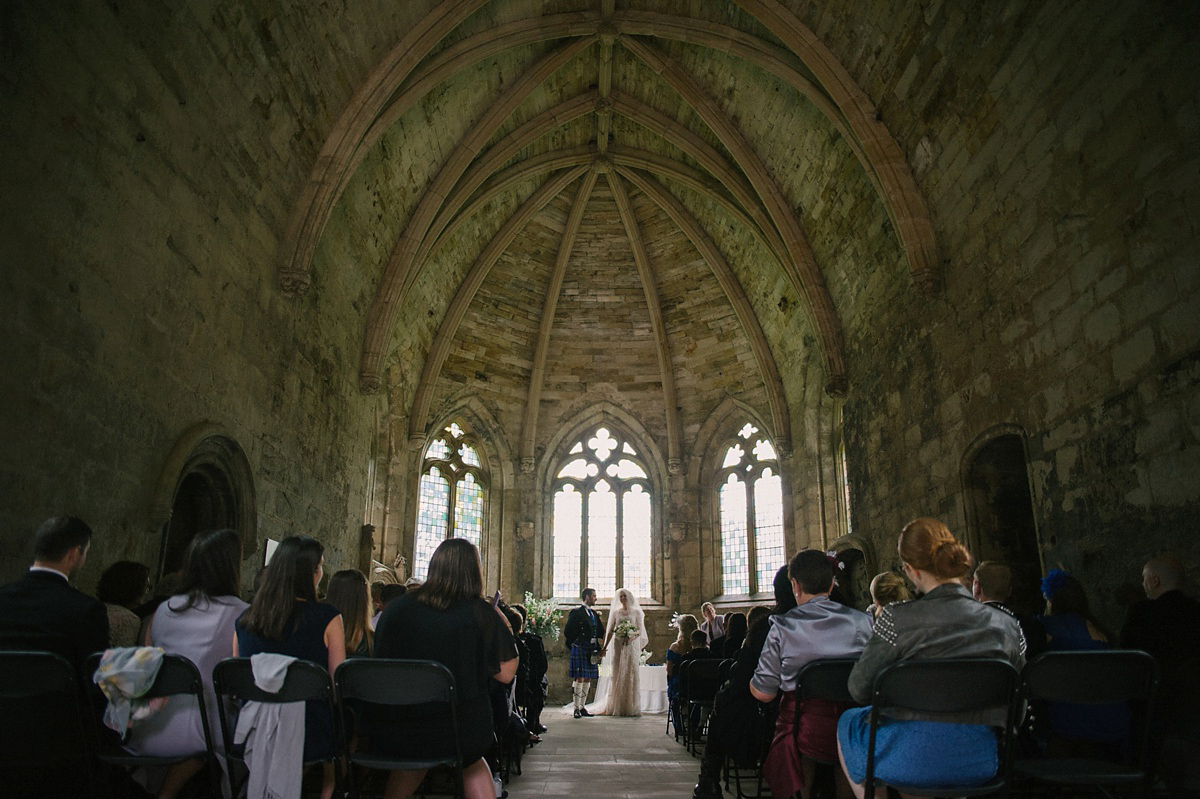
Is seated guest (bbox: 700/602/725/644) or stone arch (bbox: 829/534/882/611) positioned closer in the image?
stone arch (bbox: 829/534/882/611)

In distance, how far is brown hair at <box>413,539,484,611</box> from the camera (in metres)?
3.62

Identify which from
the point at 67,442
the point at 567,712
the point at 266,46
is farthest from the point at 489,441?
the point at 67,442

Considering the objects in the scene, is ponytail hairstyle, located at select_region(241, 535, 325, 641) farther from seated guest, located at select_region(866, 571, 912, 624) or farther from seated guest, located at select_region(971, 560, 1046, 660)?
seated guest, located at select_region(971, 560, 1046, 660)

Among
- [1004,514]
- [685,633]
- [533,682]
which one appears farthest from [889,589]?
[685,633]

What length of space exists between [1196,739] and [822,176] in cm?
870

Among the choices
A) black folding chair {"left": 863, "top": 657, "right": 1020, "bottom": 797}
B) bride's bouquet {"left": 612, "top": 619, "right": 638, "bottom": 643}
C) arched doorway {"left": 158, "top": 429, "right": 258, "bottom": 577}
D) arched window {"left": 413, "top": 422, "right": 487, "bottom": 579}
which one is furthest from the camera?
arched window {"left": 413, "top": 422, "right": 487, "bottom": 579}

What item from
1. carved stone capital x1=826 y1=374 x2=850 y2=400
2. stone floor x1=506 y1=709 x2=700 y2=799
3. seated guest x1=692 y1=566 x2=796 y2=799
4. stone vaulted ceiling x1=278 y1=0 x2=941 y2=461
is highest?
stone vaulted ceiling x1=278 y1=0 x2=941 y2=461

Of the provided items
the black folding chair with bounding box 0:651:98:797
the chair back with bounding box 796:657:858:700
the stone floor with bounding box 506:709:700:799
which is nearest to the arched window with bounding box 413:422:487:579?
the stone floor with bounding box 506:709:700:799

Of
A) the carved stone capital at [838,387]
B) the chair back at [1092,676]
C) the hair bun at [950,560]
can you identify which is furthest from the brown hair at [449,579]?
the carved stone capital at [838,387]

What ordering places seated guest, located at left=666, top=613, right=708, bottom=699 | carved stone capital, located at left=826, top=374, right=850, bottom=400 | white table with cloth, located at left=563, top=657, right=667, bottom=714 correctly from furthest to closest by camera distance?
white table with cloth, located at left=563, top=657, right=667, bottom=714 < carved stone capital, located at left=826, top=374, right=850, bottom=400 < seated guest, located at left=666, top=613, right=708, bottom=699

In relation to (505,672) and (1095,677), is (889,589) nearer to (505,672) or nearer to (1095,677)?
(1095,677)

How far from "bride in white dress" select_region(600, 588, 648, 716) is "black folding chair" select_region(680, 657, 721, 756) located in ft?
12.4

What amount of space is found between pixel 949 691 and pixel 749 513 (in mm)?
13544

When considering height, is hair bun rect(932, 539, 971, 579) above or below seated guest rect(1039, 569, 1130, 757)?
above
